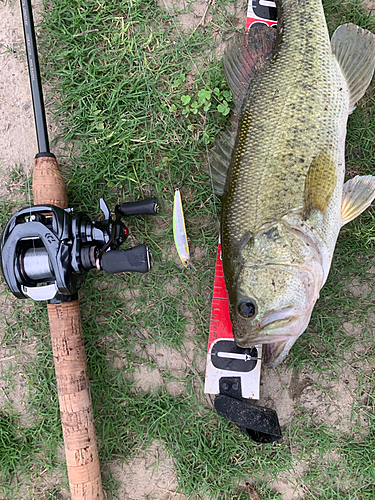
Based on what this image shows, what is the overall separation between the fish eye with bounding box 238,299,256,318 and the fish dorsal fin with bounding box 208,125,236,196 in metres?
0.78

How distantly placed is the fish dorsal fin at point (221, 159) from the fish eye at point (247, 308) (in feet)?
2.56

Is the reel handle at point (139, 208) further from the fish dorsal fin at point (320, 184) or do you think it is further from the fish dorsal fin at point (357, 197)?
the fish dorsal fin at point (357, 197)

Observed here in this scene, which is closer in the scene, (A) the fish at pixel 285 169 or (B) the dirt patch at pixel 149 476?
(A) the fish at pixel 285 169

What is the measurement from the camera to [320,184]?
2133 millimetres

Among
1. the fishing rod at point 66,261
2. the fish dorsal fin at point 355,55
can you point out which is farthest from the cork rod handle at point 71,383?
the fish dorsal fin at point 355,55

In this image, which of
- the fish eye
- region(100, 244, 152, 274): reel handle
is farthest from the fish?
region(100, 244, 152, 274): reel handle

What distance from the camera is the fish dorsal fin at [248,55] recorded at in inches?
92.9

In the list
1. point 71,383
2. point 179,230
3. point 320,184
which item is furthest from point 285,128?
point 71,383

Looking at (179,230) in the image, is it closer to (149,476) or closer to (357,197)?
(357,197)

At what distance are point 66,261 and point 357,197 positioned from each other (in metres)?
1.91

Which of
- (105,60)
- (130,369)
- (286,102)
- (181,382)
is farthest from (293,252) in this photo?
(105,60)

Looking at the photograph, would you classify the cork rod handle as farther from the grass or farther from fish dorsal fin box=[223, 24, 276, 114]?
fish dorsal fin box=[223, 24, 276, 114]

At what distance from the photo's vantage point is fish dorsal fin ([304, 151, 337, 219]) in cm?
209

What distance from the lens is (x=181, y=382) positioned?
2764 mm
